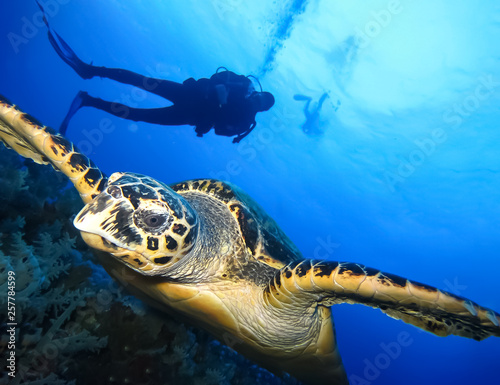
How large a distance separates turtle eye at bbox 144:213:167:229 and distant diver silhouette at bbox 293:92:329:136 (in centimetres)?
2612

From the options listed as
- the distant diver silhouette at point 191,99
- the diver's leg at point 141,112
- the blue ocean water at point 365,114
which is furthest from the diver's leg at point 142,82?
the blue ocean water at point 365,114

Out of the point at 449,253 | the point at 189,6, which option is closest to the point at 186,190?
the point at 189,6

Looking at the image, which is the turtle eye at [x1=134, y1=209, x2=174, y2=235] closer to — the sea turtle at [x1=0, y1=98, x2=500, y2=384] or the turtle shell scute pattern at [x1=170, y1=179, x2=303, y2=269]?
the sea turtle at [x1=0, y1=98, x2=500, y2=384]

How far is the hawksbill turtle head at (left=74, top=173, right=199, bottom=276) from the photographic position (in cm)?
141

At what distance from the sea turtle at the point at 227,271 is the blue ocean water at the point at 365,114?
1060 centimetres

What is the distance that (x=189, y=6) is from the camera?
25250 millimetres

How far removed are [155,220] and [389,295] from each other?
56.7 inches

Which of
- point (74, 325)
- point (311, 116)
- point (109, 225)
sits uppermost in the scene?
point (311, 116)

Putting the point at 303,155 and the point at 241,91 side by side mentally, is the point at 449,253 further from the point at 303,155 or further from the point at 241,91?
the point at 241,91

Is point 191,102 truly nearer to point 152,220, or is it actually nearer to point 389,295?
point 152,220

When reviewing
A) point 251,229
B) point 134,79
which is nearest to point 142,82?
point 134,79

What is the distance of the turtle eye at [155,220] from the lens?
59.6 inches

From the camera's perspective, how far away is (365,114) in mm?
22062

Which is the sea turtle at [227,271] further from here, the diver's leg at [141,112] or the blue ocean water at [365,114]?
the blue ocean water at [365,114]
